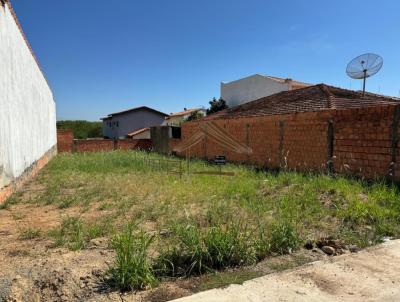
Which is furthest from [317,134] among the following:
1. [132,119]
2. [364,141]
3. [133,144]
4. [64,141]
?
[132,119]

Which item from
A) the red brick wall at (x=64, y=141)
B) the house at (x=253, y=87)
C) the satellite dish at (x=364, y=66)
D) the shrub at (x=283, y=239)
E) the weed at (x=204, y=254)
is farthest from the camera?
the house at (x=253, y=87)

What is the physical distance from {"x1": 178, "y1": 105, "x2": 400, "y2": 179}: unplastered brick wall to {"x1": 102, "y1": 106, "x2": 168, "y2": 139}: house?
1015 inches

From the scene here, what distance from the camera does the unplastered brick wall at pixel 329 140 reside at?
768cm

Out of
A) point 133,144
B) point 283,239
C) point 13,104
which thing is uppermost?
point 13,104

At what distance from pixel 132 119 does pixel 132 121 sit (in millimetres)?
239

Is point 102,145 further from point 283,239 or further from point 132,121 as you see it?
point 283,239

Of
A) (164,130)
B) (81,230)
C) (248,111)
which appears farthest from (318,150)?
(164,130)

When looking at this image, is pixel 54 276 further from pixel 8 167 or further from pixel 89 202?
pixel 8 167

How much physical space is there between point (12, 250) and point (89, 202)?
105 inches

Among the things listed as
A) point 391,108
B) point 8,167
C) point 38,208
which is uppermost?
point 391,108

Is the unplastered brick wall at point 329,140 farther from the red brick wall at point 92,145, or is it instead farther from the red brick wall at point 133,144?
the red brick wall at point 92,145

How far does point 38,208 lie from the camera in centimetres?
596

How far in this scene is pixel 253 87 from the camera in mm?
32375

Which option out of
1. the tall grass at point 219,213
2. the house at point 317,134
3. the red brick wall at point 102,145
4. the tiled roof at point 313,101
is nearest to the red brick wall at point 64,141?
the red brick wall at point 102,145
